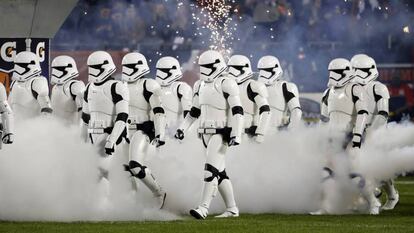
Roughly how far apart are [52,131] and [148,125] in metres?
1.48

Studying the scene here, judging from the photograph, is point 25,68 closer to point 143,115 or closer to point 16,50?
point 16,50

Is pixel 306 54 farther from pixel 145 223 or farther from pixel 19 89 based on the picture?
pixel 145 223

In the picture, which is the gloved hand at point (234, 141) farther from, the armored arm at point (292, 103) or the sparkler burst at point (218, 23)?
the sparkler burst at point (218, 23)

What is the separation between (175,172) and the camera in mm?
20406

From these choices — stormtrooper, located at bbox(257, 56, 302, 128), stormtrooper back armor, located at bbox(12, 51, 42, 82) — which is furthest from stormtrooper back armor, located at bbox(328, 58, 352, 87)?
stormtrooper back armor, located at bbox(12, 51, 42, 82)

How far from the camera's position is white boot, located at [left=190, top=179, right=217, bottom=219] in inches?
723

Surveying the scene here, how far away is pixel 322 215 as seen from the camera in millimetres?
19969

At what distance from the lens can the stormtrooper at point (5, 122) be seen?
19753 millimetres

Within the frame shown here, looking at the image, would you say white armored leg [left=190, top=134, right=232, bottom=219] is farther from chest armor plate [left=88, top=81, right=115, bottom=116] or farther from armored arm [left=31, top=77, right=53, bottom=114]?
armored arm [left=31, top=77, right=53, bottom=114]

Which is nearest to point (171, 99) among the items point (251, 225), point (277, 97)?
point (277, 97)

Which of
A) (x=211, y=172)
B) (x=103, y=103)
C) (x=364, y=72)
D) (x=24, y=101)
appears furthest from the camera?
(x=24, y=101)

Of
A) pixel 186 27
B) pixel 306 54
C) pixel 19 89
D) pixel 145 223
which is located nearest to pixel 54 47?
pixel 186 27

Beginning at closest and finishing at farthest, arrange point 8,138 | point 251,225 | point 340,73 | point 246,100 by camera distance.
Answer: point 251,225 → point 8,138 → point 340,73 → point 246,100

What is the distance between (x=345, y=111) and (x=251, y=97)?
1.53 metres
